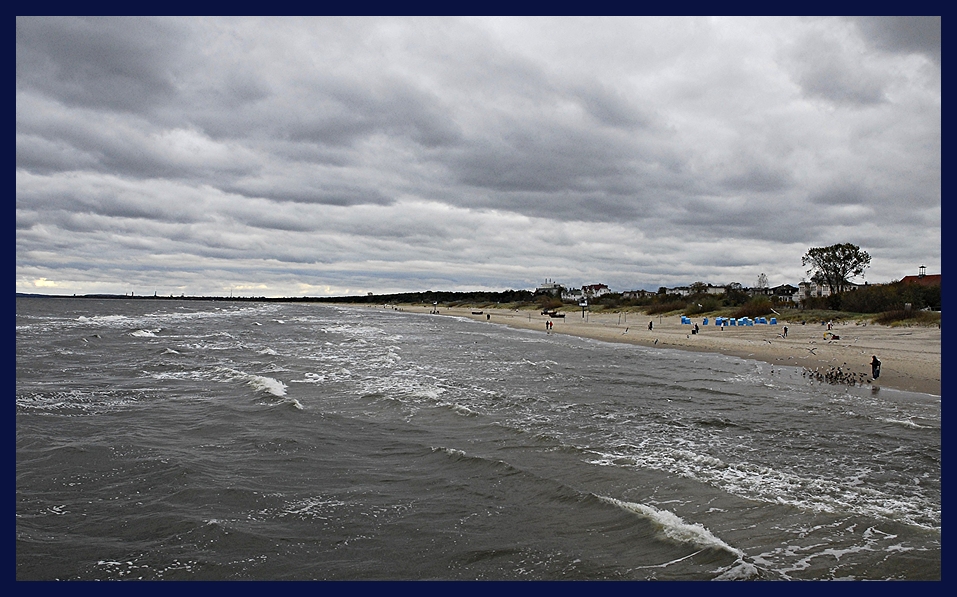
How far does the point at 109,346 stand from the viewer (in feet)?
119

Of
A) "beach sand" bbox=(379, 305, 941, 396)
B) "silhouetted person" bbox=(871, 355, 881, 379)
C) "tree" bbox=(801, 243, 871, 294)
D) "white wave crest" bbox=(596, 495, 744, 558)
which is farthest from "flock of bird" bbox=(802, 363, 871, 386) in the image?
"tree" bbox=(801, 243, 871, 294)

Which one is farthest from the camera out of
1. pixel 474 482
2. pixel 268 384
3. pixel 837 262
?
pixel 837 262

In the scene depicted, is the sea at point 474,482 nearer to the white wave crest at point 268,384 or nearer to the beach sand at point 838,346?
the white wave crest at point 268,384

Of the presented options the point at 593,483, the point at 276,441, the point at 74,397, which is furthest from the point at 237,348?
the point at 593,483

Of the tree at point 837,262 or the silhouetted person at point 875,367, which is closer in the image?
the silhouetted person at point 875,367

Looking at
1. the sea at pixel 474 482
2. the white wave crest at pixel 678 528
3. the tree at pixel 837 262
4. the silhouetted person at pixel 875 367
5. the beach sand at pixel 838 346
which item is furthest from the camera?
the tree at pixel 837 262

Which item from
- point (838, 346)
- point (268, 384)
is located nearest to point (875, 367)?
point (838, 346)

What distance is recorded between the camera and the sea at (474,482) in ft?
24.3

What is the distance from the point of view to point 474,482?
33.4 ft

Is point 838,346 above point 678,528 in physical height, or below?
above

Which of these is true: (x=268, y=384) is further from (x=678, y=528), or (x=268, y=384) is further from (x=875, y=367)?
(x=875, y=367)

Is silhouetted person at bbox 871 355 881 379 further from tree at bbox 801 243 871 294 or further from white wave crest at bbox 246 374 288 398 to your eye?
tree at bbox 801 243 871 294

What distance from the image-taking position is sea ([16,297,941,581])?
7.40m

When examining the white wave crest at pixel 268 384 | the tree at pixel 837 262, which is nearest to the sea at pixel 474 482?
the white wave crest at pixel 268 384
